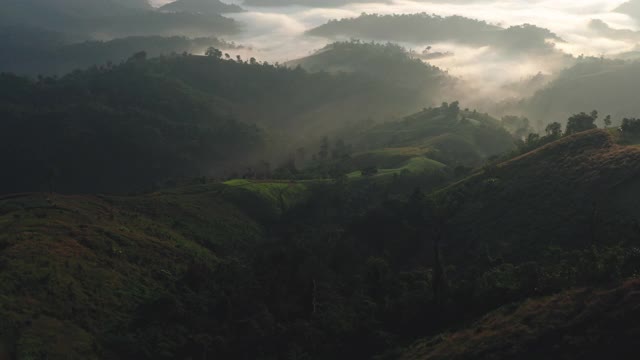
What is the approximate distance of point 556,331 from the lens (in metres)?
56.4

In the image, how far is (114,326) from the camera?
244 ft

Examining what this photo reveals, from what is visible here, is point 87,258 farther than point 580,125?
No

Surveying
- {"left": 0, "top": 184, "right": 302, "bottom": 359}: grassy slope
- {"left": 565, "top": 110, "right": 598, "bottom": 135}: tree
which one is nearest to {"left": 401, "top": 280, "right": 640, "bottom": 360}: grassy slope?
{"left": 0, "top": 184, "right": 302, "bottom": 359}: grassy slope

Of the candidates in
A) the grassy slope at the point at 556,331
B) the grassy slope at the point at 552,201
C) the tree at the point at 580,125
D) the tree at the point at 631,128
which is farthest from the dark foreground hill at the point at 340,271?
the tree at the point at 580,125

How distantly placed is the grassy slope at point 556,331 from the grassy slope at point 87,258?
1544 inches

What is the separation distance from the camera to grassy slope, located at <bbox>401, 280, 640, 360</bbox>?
51750 mm

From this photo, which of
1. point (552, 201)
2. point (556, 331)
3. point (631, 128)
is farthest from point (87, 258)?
point (631, 128)

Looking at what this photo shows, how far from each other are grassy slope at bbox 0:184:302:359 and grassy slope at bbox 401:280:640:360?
1544 inches

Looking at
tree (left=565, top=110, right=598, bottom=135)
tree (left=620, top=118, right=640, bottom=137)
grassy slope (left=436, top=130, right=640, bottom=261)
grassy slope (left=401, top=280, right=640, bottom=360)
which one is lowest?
grassy slope (left=401, top=280, right=640, bottom=360)

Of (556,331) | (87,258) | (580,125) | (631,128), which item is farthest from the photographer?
(580,125)

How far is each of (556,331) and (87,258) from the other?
216ft

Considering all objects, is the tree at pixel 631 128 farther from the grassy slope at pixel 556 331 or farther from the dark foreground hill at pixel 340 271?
the grassy slope at pixel 556 331

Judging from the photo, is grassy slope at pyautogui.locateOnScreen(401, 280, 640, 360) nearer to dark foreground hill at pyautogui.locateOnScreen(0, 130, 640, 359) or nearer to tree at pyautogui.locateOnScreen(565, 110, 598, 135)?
dark foreground hill at pyautogui.locateOnScreen(0, 130, 640, 359)

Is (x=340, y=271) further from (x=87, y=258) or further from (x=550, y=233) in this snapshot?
(x=87, y=258)
